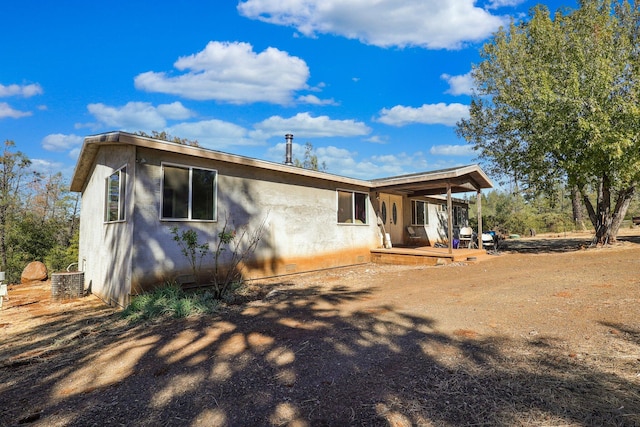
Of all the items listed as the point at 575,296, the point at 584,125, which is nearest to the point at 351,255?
the point at 575,296

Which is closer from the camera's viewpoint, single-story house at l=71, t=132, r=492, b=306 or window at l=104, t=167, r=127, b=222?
single-story house at l=71, t=132, r=492, b=306

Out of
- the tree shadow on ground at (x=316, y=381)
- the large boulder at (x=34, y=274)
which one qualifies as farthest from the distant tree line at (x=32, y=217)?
the tree shadow on ground at (x=316, y=381)

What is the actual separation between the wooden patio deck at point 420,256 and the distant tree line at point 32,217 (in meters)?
13.2

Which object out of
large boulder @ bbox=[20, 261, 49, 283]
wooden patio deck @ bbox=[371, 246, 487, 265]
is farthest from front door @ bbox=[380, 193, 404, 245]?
large boulder @ bbox=[20, 261, 49, 283]

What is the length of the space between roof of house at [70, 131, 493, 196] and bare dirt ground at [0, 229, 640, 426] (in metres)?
3.17

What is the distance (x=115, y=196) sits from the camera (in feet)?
23.6

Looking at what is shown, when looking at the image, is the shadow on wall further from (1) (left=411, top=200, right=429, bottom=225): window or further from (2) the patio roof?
(1) (left=411, top=200, right=429, bottom=225): window

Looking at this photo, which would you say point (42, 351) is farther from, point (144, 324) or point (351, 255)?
point (351, 255)

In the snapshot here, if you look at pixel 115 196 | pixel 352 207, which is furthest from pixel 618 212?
pixel 115 196

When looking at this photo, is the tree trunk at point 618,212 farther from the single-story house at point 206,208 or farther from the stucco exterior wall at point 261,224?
the stucco exterior wall at point 261,224

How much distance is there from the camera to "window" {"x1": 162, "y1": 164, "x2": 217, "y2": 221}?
6.52 meters

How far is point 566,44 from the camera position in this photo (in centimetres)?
1155

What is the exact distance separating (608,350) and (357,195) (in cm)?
880

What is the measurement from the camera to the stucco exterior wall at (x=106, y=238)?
6.17m
